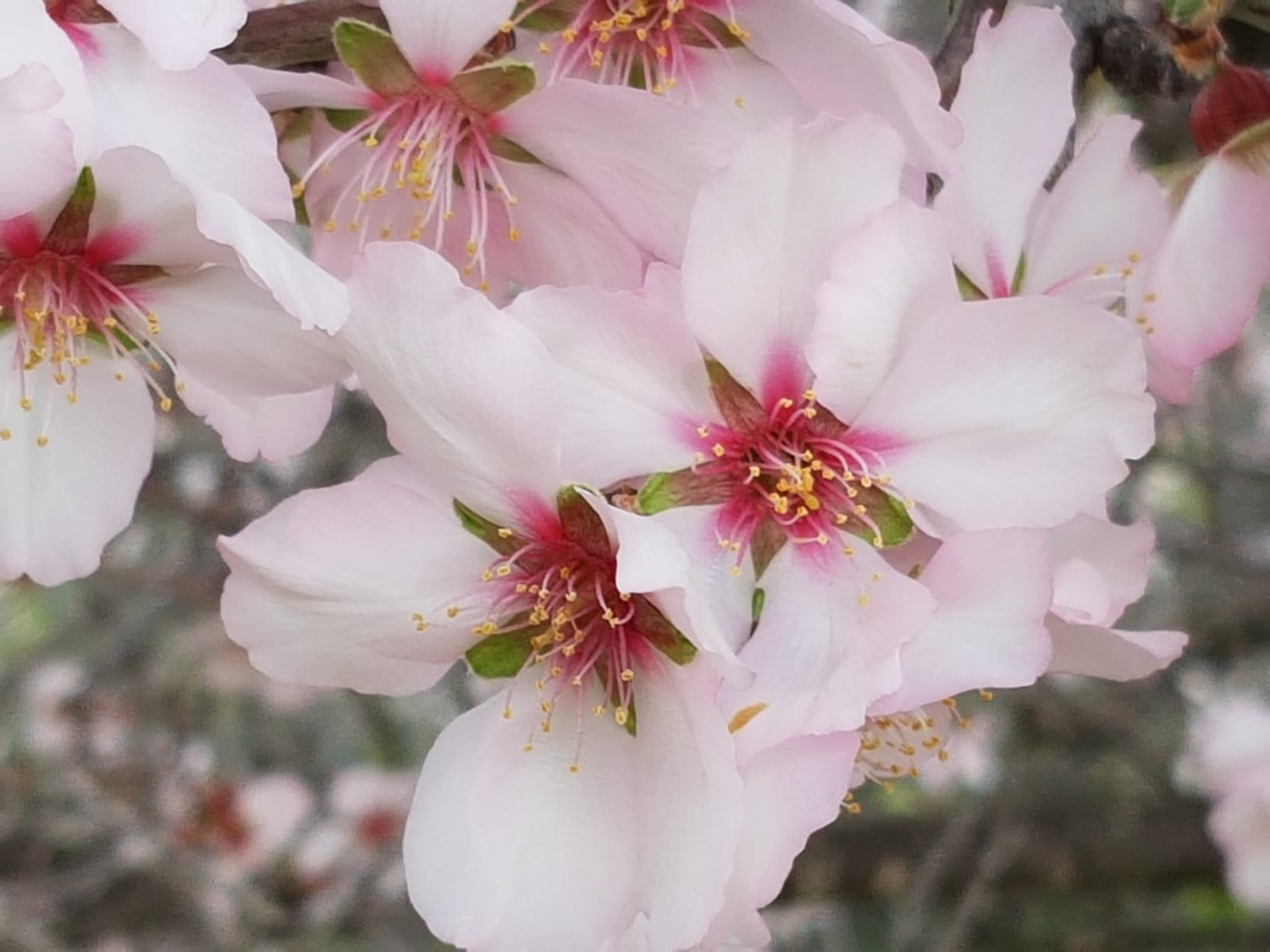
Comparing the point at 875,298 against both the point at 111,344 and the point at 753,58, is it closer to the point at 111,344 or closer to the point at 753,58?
the point at 753,58

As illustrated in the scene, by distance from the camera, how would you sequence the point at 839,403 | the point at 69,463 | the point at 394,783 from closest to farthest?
the point at 839,403
the point at 69,463
the point at 394,783

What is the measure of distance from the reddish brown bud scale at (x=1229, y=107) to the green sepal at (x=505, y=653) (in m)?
0.46

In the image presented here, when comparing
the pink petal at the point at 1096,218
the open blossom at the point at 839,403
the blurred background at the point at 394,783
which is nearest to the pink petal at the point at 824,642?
the open blossom at the point at 839,403

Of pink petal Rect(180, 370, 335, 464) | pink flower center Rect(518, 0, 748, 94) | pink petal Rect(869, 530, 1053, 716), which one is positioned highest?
pink flower center Rect(518, 0, 748, 94)

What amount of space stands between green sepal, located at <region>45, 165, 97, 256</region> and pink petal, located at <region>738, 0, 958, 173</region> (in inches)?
12.4

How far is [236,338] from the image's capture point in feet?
1.99

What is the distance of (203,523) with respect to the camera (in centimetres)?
240

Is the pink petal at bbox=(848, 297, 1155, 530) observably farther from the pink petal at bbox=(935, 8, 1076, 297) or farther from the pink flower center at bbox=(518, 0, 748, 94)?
the pink flower center at bbox=(518, 0, 748, 94)

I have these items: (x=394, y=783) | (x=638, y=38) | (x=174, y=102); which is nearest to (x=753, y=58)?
(x=638, y=38)

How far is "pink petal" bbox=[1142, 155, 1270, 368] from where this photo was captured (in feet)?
2.29

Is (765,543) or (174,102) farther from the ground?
(174,102)

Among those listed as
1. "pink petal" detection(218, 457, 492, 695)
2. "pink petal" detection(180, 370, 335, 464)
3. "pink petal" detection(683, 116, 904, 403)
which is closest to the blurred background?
"pink petal" detection(180, 370, 335, 464)

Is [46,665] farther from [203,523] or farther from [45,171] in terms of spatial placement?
[45,171]

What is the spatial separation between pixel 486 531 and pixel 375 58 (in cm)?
24
